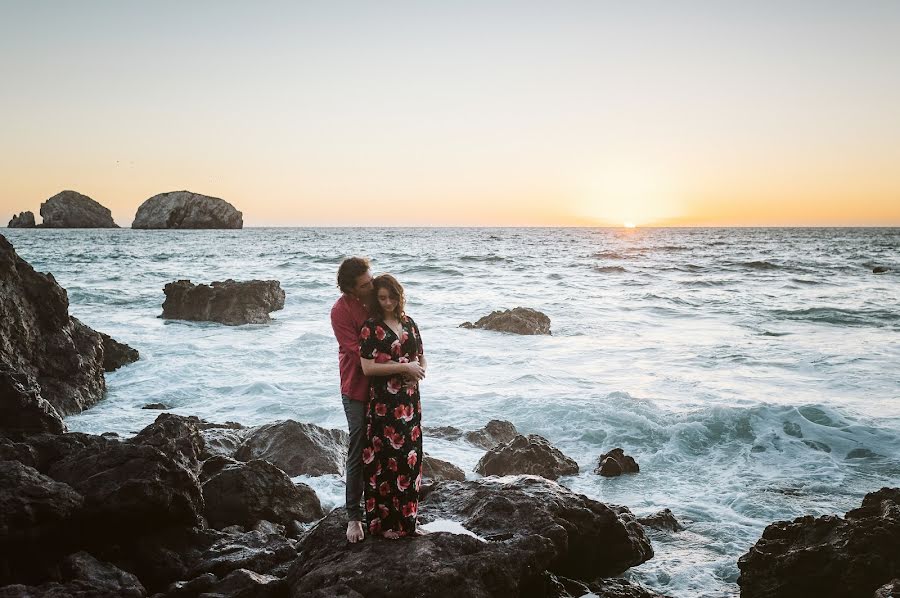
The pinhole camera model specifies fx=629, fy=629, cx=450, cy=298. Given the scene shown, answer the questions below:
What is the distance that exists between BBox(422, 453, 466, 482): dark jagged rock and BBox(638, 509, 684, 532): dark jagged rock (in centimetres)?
209

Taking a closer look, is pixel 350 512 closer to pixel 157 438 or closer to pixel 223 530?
pixel 223 530

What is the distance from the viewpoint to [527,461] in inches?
285

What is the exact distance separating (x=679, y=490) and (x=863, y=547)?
286cm

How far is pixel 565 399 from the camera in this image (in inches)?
410

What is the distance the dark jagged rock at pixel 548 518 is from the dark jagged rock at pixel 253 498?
1497 millimetres

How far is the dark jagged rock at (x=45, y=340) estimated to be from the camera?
877 cm

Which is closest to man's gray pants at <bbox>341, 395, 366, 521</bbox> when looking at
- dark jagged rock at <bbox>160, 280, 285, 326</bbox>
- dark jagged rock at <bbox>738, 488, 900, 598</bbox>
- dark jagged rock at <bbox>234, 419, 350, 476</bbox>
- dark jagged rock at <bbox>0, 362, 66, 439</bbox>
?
dark jagged rock at <bbox>738, 488, 900, 598</bbox>

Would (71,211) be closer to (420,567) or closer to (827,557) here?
(420,567)

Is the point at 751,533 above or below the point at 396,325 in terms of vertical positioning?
below

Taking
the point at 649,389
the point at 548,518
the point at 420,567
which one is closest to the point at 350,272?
the point at 420,567

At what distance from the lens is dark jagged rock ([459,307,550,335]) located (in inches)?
656

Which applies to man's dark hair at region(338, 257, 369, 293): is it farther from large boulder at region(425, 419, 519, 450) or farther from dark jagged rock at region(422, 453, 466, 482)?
large boulder at region(425, 419, 519, 450)

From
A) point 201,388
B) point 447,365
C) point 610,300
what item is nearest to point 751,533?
point 447,365

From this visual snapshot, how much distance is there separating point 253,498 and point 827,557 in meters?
4.46
